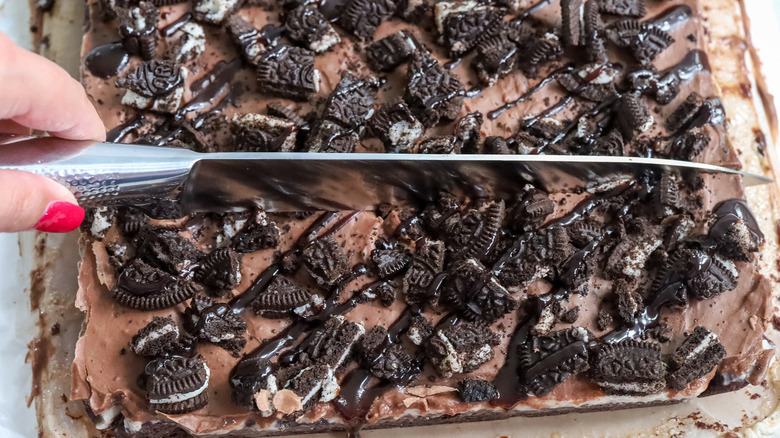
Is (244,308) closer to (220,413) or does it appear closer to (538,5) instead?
(220,413)

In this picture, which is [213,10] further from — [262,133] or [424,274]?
[424,274]

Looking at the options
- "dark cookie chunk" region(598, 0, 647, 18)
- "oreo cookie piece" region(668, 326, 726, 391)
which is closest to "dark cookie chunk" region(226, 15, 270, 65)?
"dark cookie chunk" region(598, 0, 647, 18)

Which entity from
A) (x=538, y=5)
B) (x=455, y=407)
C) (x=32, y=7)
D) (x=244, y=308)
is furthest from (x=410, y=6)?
(x=32, y=7)

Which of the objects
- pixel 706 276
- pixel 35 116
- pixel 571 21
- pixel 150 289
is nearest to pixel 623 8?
pixel 571 21

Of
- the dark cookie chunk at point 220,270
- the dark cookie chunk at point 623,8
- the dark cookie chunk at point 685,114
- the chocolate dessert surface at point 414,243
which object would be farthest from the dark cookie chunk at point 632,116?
the dark cookie chunk at point 220,270

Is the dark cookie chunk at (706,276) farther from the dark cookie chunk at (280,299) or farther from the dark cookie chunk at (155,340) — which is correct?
the dark cookie chunk at (155,340)

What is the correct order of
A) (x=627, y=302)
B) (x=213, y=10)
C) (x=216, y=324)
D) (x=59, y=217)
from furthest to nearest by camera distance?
(x=213, y=10)
(x=627, y=302)
(x=216, y=324)
(x=59, y=217)
